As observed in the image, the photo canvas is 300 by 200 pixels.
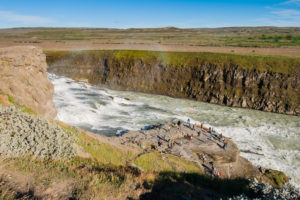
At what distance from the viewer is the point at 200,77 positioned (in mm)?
50719

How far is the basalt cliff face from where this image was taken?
138 ft

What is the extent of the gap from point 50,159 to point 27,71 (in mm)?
15270

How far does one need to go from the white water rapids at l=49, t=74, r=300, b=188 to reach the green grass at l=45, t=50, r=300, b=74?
1186cm

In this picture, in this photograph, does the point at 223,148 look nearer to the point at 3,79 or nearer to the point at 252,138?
the point at 252,138

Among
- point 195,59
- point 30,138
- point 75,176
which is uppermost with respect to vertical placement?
point 195,59

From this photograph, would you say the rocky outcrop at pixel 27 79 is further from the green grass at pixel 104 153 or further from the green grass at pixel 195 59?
the green grass at pixel 195 59

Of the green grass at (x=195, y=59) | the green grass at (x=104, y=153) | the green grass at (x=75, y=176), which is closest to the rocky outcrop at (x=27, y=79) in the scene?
the green grass at (x=104, y=153)

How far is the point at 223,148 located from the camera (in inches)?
909

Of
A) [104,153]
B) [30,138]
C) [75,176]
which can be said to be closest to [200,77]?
[104,153]

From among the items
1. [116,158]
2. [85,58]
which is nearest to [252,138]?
[116,158]

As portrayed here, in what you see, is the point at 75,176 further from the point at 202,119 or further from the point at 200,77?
the point at 200,77

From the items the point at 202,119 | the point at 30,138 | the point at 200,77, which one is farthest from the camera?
the point at 200,77

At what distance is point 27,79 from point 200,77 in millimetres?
38149

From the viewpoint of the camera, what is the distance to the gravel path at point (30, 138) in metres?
8.69
